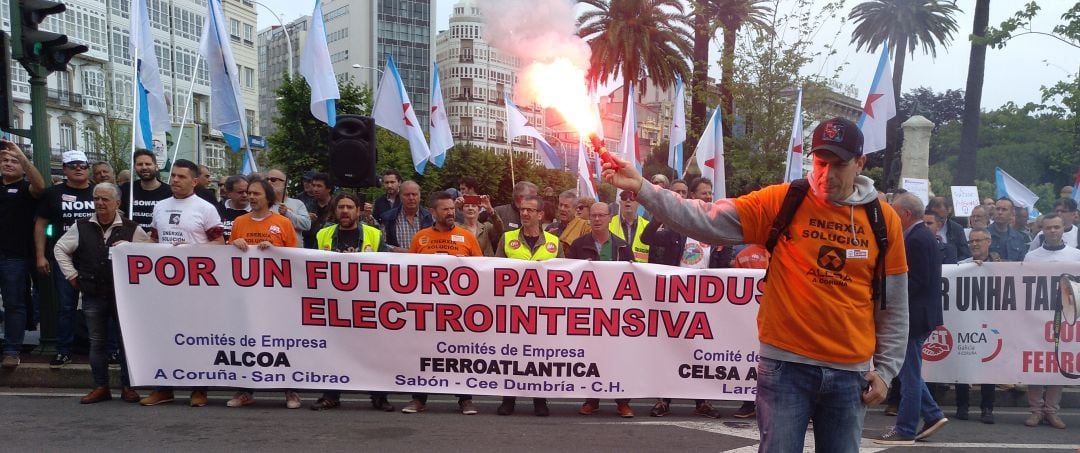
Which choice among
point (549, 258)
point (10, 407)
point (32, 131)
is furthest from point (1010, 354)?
point (32, 131)

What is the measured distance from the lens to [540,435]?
614 cm

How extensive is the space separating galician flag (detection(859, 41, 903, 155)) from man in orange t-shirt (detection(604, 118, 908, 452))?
1090 centimetres

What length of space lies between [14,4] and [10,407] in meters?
3.80

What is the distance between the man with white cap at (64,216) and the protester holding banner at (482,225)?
11.3ft

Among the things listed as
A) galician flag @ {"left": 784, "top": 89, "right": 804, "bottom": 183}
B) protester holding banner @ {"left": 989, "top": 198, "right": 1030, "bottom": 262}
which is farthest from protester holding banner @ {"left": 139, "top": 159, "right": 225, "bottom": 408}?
galician flag @ {"left": 784, "top": 89, "right": 804, "bottom": 183}

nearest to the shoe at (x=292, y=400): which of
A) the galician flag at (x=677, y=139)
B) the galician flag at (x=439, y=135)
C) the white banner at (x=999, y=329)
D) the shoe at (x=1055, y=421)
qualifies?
the white banner at (x=999, y=329)

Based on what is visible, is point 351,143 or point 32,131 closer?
point 32,131

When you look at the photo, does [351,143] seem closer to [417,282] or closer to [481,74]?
[417,282]

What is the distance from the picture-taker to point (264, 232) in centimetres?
708

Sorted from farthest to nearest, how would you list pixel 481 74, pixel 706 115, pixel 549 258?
pixel 706 115 → pixel 481 74 → pixel 549 258

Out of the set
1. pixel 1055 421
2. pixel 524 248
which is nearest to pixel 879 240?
pixel 524 248

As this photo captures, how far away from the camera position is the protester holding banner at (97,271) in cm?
682

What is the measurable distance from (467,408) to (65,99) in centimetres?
5434

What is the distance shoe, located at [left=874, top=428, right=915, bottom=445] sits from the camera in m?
6.16
